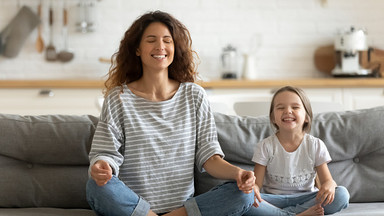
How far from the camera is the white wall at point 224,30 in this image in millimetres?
4785

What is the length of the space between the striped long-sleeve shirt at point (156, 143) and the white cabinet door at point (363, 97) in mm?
2397

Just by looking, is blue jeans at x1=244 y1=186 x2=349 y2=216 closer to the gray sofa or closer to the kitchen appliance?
the gray sofa

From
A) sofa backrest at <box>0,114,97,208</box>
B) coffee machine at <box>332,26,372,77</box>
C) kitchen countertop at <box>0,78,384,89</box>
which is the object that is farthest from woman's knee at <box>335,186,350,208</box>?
coffee machine at <box>332,26,372,77</box>

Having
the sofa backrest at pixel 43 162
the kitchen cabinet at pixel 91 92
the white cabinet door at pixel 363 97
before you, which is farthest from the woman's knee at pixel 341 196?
the white cabinet door at pixel 363 97

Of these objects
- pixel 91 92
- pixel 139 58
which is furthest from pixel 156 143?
pixel 91 92

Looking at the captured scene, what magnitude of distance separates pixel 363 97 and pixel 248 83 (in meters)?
0.86

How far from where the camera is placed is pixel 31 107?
4.21m

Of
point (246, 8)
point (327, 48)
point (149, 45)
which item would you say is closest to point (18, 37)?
point (246, 8)

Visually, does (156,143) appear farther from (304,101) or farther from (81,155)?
(304,101)

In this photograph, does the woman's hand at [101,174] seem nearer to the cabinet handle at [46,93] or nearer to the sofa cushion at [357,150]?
the sofa cushion at [357,150]

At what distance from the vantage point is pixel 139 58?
2324 millimetres

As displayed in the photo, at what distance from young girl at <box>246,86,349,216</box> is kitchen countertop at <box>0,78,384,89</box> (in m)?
2.00

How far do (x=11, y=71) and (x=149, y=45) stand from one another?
2864mm

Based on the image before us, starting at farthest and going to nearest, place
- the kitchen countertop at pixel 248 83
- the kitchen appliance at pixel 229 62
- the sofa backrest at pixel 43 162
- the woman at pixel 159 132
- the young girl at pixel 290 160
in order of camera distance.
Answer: the kitchen appliance at pixel 229 62 → the kitchen countertop at pixel 248 83 → the sofa backrest at pixel 43 162 → the young girl at pixel 290 160 → the woman at pixel 159 132
